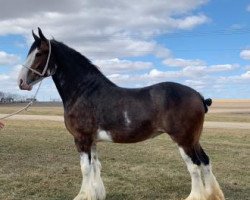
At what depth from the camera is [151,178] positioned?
963cm

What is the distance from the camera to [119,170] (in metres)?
10.5

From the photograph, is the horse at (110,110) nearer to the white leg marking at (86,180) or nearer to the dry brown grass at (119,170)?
the white leg marking at (86,180)

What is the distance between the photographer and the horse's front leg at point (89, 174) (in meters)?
7.34

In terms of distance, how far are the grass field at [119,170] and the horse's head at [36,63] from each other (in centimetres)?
221

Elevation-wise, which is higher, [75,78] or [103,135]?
[75,78]

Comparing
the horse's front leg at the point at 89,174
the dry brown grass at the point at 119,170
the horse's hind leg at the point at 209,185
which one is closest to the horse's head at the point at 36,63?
the horse's front leg at the point at 89,174

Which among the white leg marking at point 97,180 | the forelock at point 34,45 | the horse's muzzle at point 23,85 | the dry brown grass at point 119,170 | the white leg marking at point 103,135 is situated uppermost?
the forelock at point 34,45

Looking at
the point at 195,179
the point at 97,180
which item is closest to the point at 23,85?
the point at 97,180

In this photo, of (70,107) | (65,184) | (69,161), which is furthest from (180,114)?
(69,161)

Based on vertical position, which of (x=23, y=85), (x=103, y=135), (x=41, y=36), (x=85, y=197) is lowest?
(x=85, y=197)

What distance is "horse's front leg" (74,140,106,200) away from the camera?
7343 millimetres

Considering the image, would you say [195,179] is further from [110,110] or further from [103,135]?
[110,110]

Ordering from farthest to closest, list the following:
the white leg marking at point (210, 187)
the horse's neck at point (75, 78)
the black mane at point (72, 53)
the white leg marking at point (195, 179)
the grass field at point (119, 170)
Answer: the grass field at point (119, 170)
the black mane at point (72, 53)
the horse's neck at point (75, 78)
the white leg marking at point (210, 187)
the white leg marking at point (195, 179)

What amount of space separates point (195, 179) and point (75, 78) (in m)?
2.75
